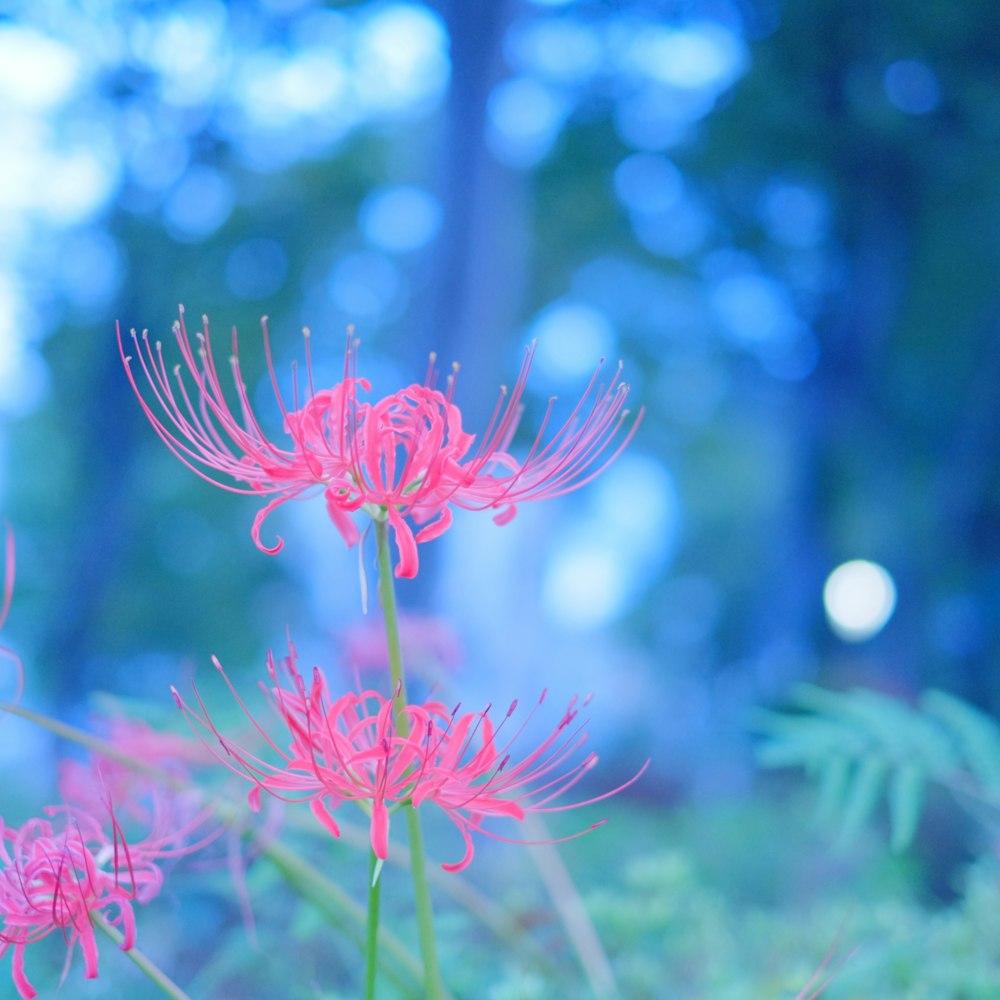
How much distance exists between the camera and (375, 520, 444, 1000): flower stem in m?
0.41

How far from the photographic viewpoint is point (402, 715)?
1.39 ft

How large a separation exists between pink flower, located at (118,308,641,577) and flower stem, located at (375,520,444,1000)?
1cm

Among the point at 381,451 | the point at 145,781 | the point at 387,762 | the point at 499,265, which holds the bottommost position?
the point at 145,781

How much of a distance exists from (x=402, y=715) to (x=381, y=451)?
0.12m

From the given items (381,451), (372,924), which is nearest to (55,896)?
(372,924)

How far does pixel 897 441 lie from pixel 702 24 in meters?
1.62

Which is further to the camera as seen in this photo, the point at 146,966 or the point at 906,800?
the point at 906,800

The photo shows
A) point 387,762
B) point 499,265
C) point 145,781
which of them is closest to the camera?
point 387,762

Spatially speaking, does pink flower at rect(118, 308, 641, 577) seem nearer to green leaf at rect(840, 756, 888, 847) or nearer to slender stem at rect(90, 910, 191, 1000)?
slender stem at rect(90, 910, 191, 1000)

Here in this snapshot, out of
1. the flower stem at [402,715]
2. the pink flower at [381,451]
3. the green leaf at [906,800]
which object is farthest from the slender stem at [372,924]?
the green leaf at [906,800]

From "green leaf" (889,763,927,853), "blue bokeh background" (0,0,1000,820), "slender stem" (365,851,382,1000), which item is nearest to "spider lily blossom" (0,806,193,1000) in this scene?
"slender stem" (365,851,382,1000)

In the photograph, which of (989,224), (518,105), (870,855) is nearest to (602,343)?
(518,105)

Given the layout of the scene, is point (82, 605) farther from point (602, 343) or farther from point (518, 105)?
point (602, 343)

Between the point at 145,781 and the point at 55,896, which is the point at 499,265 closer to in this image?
the point at 145,781
